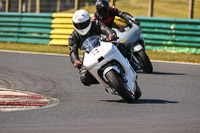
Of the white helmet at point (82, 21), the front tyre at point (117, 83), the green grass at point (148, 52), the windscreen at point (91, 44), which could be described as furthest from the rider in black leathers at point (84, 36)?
the green grass at point (148, 52)

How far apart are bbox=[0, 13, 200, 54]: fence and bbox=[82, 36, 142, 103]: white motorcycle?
8.79 metres

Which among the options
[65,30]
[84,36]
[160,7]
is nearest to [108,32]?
[84,36]

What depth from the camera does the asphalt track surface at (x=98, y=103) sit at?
5.59 m

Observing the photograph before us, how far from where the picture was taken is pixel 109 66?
736cm

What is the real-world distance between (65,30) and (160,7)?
59.1ft

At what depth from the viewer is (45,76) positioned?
35.9ft

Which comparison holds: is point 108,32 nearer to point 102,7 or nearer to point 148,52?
point 102,7

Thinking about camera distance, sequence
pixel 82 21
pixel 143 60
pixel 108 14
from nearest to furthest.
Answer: pixel 82 21 → pixel 143 60 → pixel 108 14

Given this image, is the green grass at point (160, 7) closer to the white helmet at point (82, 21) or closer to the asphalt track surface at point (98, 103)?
the asphalt track surface at point (98, 103)

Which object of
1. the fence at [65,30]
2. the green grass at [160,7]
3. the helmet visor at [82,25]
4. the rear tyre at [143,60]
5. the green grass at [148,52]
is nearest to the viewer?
the helmet visor at [82,25]

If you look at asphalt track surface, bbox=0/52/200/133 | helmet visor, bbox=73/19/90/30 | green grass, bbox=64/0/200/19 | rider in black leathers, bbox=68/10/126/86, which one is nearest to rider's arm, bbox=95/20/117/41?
rider in black leathers, bbox=68/10/126/86

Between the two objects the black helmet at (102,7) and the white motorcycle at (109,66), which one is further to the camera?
the black helmet at (102,7)

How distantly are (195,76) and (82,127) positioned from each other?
6.10 metres

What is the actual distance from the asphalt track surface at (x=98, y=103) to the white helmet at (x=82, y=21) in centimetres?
113
